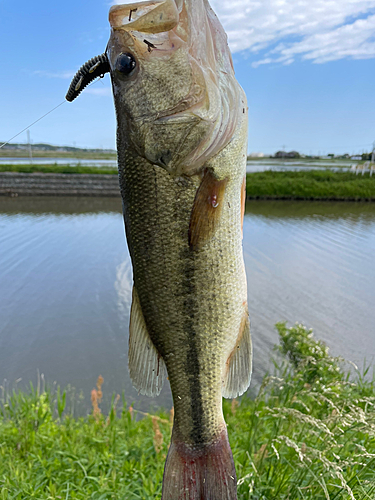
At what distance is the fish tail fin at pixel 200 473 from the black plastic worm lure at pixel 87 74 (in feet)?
4.69

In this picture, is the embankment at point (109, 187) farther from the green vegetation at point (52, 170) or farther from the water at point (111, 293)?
the water at point (111, 293)

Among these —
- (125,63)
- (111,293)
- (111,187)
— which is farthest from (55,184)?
(125,63)

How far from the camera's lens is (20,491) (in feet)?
8.26

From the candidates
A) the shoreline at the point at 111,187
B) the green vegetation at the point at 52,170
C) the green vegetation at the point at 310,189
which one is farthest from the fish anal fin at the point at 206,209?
the green vegetation at the point at 52,170

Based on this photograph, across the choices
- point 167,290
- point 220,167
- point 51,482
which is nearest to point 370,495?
point 167,290

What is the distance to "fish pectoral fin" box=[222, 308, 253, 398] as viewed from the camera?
1464mm

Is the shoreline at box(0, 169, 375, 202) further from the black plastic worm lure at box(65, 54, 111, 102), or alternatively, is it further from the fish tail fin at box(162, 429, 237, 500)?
the fish tail fin at box(162, 429, 237, 500)

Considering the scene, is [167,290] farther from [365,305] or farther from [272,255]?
[272,255]

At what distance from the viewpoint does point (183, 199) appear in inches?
48.7

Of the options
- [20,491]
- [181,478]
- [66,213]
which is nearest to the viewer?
[181,478]

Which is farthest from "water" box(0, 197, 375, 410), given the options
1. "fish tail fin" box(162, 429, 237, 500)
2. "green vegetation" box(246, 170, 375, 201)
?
"green vegetation" box(246, 170, 375, 201)

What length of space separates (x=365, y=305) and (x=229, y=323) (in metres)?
7.71

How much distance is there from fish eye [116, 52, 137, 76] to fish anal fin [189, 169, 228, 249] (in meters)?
0.45

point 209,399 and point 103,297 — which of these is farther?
point 103,297
